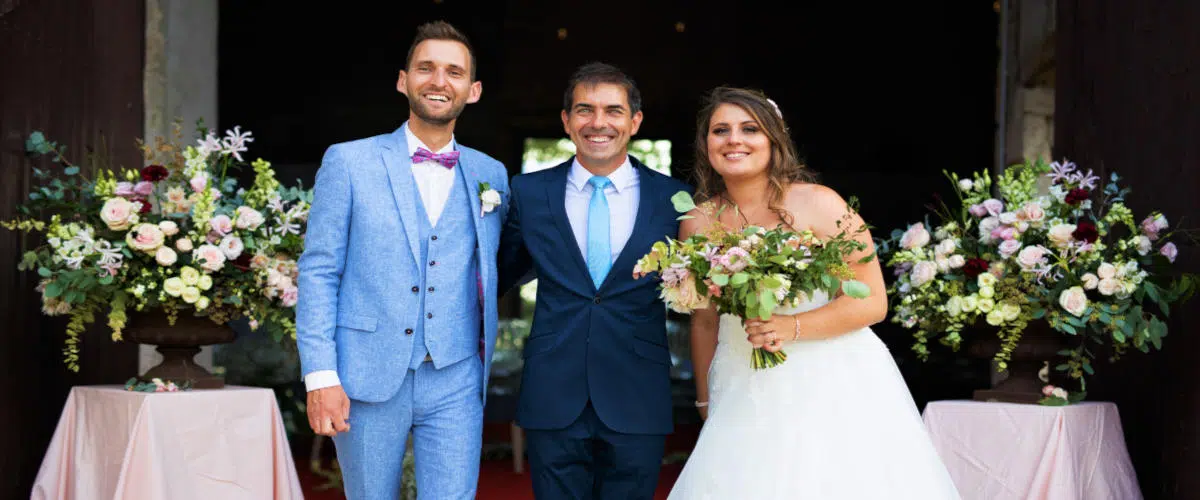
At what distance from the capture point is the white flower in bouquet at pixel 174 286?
12.8 ft

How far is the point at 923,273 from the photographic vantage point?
407 cm

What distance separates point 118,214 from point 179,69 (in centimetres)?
291

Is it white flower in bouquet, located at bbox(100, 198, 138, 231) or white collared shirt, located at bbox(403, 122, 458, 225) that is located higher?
white collared shirt, located at bbox(403, 122, 458, 225)

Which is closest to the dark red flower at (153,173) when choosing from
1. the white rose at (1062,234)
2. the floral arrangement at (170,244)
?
the floral arrangement at (170,244)

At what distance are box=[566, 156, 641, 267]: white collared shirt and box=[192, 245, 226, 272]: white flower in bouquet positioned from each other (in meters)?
1.32

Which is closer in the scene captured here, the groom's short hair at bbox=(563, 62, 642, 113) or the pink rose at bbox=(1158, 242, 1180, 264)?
the groom's short hair at bbox=(563, 62, 642, 113)

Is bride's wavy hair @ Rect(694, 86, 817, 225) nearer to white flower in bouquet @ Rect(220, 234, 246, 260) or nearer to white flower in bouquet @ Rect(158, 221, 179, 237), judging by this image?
white flower in bouquet @ Rect(220, 234, 246, 260)

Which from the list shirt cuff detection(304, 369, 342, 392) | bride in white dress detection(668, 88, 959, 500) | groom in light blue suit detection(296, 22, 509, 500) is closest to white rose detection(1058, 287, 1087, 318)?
bride in white dress detection(668, 88, 959, 500)

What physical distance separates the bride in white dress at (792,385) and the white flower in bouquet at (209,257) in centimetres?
161

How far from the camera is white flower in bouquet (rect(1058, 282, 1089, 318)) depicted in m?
3.80

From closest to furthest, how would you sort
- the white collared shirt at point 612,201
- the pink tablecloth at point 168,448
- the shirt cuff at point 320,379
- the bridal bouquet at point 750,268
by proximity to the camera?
the bridal bouquet at point 750,268, the shirt cuff at point 320,379, the white collared shirt at point 612,201, the pink tablecloth at point 168,448

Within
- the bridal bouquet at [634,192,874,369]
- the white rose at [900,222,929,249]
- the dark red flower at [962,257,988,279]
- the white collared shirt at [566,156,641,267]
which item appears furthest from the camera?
the white rose at [900,222,929,249]

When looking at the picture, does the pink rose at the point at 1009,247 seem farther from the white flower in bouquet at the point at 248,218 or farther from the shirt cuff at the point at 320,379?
the white flower in bouquet at the point at 248,218

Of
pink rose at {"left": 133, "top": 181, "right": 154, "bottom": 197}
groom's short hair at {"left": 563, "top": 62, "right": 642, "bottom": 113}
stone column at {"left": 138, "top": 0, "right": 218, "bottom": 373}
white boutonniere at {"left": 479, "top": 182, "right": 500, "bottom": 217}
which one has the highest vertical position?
stone column at {"left": 138, "top": 0, "right": 218, "bottom": 373}
